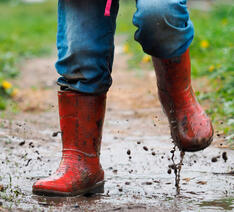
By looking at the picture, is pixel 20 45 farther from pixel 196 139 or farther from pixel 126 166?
pixel 196 139

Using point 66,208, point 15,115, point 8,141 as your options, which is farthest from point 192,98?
point 15,115

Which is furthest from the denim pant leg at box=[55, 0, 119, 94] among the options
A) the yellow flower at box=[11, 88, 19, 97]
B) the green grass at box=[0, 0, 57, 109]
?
the yellow flower at box=[11, 88, 19, 97]

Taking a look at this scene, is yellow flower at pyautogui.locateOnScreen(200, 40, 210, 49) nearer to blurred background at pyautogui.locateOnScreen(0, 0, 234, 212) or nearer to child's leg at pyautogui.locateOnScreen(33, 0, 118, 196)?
blurred background at pyautogui.locateOnScreen(0, 0, 234, 212)

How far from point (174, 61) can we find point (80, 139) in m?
0.54

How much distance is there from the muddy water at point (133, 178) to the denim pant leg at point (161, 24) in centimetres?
61

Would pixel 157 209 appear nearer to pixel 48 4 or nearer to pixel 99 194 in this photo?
pixel 99 194

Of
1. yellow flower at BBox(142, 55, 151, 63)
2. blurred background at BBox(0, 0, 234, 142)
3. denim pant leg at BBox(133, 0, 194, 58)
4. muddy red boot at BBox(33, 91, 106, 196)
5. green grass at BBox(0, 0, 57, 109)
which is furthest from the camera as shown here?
green grass at BBox(0, 0, 57, 109)

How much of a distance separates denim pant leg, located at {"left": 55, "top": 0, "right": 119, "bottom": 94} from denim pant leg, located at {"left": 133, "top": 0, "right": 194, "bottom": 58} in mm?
273

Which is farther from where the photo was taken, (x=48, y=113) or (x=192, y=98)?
(x=48, y=113)

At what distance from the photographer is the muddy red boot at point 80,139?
229cm

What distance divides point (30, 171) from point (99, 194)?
20.8 inches

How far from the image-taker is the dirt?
2090 millimetres

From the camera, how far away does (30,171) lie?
2633 millimetres

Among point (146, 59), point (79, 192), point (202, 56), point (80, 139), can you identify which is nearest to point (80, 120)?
point (80, 139)
